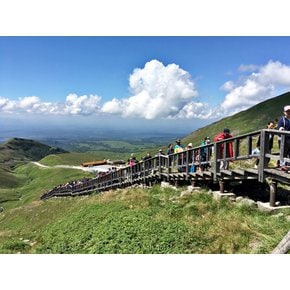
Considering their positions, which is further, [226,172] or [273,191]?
[226,172]

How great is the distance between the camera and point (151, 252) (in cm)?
991

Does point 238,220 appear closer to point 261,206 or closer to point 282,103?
point 261,206

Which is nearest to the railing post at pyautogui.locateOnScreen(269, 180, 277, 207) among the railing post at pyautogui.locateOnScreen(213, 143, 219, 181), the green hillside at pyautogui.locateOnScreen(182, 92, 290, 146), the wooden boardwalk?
the wooden boardwalk

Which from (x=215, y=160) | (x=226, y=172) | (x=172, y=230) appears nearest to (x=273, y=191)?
(x=226, y=172)

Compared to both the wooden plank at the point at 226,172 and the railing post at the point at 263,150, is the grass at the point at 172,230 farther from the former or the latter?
the railing post at the point at 263,150

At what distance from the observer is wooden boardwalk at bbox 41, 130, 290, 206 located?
10664 mm

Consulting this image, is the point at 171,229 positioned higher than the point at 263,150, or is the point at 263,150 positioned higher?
the point at 263,150

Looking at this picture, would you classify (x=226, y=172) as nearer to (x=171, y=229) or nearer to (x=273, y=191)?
(x=273, y=191)

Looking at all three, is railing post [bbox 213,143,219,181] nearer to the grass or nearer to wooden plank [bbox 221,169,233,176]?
wooden plank [bbox 221,169,233,176]

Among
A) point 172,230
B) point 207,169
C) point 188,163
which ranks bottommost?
point 172,230

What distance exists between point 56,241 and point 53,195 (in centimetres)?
4094

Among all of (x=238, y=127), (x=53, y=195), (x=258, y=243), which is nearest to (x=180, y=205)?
(x=258, y=243)

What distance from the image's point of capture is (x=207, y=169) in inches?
688
